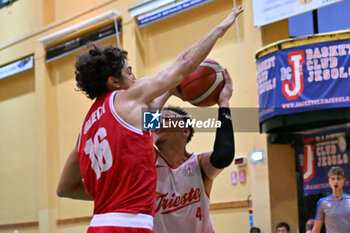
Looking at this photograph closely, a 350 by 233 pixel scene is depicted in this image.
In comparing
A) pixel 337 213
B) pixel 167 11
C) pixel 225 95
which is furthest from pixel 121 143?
pixel 167 11

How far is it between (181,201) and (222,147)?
0.52 m

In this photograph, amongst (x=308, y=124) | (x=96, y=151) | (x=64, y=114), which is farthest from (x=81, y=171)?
A: (x=64, y=114)

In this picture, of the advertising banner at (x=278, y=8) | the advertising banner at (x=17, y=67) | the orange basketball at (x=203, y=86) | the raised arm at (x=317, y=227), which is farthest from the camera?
the advertising banner at (x=17, y=67)

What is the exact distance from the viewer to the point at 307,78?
1141cm

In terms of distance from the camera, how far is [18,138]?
1806 centimetres

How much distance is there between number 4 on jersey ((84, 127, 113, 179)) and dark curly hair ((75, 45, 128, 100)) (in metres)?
0.31

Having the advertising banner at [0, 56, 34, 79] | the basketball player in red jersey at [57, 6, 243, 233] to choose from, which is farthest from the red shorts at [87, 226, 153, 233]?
the advertising banner at [0, 56, 34, 79]

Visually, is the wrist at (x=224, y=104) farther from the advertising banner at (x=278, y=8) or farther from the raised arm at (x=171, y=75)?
the advertising banner at (x=278, y=8)

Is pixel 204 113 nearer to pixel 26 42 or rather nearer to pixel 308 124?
pixel 308 124

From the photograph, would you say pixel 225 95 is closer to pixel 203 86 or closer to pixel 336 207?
pixel 203 86

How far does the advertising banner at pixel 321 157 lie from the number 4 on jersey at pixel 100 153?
29.5 feet

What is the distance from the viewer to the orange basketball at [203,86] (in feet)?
14.7

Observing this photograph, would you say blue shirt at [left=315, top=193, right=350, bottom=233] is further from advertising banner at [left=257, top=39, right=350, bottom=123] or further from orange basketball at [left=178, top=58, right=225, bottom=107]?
orange basketball at [left=178, top=58, right=225, bottom=107]

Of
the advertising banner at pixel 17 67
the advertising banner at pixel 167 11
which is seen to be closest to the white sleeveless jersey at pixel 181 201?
the advertising banner at pixel 167 11
